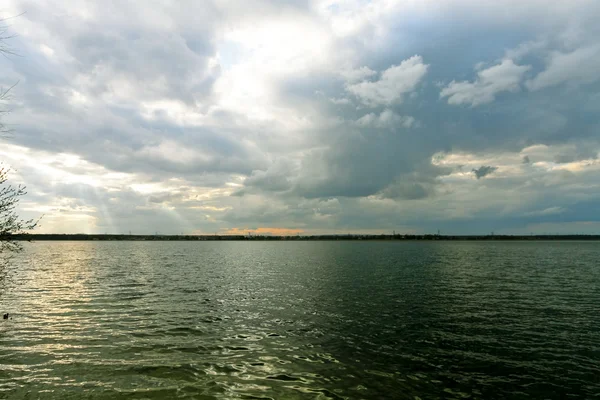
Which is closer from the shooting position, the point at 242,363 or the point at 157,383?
the point at 157,383

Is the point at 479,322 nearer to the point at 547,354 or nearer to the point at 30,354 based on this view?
the point at 547,354

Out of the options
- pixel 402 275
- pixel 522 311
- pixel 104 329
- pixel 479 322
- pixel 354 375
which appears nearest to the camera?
pixel 354 375

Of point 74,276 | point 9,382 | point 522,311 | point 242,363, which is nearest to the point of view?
point 9,382

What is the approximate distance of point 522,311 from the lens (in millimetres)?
35375

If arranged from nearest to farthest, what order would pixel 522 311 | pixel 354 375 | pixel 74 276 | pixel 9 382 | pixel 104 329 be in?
pixel 9 382 < pixel 354 375 < pixel 104 329 < pixel 522 311 < pixel 74 276

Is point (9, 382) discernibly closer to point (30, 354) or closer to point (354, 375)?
point (30, 354)

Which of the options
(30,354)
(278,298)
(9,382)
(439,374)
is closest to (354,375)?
(439,374)

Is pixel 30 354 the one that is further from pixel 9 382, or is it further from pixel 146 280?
pixel 146 280

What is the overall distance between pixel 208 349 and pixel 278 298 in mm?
20238

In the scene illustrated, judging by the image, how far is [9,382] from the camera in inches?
683

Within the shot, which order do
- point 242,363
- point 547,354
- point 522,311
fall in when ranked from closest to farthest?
1. point 242,363
2. point 547,354
3. point 522,311

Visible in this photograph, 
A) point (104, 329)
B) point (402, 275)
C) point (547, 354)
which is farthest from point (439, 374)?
point (402, 275)

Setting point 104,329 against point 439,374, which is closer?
point 439,374

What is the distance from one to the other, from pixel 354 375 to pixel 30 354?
67.0 feet
